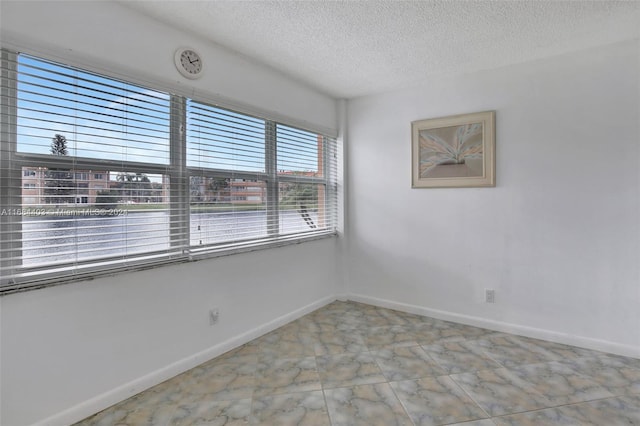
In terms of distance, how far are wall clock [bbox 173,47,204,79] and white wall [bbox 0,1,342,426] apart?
47 mm

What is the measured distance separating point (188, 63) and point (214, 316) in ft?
6.05

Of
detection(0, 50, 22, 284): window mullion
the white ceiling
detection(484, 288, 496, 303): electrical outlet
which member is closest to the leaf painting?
the white ceiling

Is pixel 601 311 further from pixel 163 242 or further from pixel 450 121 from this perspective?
pixel 163 242

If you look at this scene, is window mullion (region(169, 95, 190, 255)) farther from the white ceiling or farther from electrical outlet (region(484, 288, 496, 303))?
electrical outlet (region(484, 288, 496, 303))

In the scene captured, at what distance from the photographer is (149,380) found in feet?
6.78

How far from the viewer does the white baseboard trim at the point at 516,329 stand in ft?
8.08

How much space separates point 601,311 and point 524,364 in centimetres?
82

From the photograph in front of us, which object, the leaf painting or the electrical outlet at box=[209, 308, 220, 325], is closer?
the electrical outlet at box=[209, 308, 220, 325]

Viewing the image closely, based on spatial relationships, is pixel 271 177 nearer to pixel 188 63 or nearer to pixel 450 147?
pixel 188 63

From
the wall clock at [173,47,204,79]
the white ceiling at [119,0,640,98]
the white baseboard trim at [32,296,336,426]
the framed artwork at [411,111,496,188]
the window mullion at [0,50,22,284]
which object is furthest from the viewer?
Result: the framed artwork at [411,111,496,188]

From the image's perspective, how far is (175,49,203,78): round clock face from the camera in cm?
222

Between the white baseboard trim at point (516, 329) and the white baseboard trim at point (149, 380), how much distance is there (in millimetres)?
1204

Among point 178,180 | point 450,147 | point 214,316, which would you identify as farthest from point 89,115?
point 450,147

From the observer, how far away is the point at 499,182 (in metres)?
2.90
